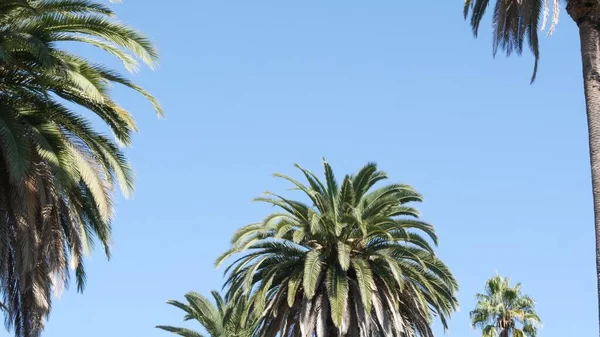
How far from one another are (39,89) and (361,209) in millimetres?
14517

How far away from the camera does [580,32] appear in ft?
72.3

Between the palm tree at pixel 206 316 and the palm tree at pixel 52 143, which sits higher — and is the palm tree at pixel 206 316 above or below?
above

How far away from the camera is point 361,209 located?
118ft

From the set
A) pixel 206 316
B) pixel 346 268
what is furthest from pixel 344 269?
pixel 206 316

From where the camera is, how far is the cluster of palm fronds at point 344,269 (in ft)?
113

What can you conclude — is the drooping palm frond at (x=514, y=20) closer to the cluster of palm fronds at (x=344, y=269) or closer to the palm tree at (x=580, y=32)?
the palm tree at (x=580, y=32)

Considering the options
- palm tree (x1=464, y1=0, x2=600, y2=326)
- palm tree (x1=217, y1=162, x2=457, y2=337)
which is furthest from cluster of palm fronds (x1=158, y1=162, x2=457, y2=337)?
palm tree (x1=464, y1=0, x2=600, y2=326)

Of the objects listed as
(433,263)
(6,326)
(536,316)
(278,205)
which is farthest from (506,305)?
(6,326)

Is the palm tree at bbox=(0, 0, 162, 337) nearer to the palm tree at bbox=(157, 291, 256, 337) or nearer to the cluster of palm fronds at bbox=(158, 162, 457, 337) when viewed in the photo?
the cluster of palm fronds at bbox=(158, 162, 457, 337)

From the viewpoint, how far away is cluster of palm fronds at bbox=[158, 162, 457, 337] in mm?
34531

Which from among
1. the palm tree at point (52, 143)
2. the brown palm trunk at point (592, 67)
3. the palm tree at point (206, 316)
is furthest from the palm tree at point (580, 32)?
the palm tree at point (206, 316)

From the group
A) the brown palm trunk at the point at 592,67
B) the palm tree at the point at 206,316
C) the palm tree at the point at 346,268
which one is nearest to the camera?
the brown palm trunk at the point at 592,67

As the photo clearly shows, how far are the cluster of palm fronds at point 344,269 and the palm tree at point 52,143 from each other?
33.1 feet

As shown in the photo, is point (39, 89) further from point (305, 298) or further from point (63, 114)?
point (305, 298)
